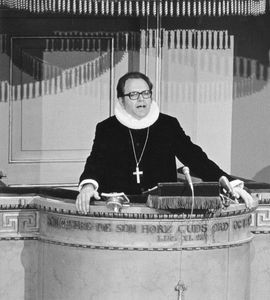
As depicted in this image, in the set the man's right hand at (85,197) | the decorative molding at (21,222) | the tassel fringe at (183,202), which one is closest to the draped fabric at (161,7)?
the decorative molding at (21,222)

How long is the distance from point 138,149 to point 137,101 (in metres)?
0.28

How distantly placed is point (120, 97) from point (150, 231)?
70cm

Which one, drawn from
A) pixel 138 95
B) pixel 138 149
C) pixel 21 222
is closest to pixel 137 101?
pixel 138 95

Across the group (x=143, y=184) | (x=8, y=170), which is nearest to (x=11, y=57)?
(x=8, y=170)

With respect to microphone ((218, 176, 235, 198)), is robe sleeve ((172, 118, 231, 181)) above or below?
above

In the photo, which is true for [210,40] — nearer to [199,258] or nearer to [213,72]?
[213,72]

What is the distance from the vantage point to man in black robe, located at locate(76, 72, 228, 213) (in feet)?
27.0

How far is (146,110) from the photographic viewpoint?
27.1ft

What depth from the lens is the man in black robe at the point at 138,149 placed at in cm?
823

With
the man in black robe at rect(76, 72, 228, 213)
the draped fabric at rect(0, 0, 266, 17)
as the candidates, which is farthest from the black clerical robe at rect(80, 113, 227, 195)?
the draped fabric at rect(0, 0, 266, 17)

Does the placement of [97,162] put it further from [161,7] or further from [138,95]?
[161,7]

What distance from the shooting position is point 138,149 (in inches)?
329

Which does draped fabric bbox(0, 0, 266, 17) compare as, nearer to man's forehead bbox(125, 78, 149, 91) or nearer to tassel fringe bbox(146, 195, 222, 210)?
man's forehead bbox(125, 78, 149, 91)

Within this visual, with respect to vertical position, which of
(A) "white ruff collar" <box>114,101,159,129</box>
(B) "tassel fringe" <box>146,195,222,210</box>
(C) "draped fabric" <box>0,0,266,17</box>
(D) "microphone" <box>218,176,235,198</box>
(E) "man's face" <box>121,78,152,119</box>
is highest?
(C) "draped fabric" <box>0,0,266,17</box>
